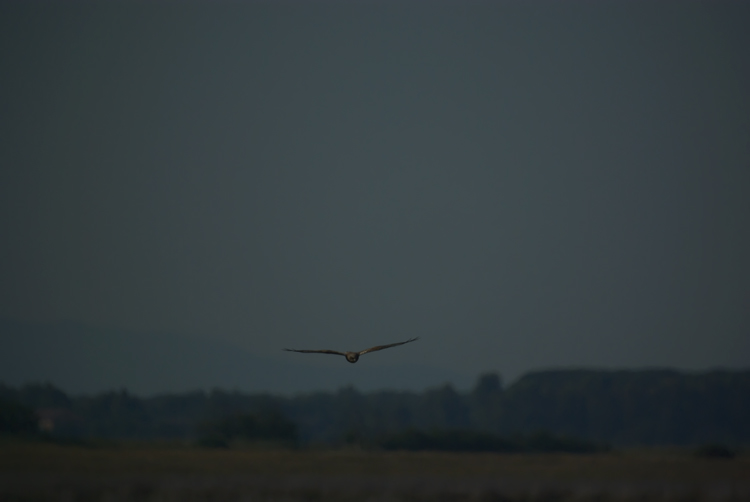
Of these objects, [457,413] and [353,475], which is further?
[457,413]

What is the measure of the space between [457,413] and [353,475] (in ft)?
145

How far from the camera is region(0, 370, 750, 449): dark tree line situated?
56469mm

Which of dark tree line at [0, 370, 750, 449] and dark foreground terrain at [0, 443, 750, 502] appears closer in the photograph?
dark foreground terrain at [0, 443, 750, 502]

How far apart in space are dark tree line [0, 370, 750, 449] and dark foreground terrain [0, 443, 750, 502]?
25.0 ft

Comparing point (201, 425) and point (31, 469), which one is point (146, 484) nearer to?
point (31, 469)

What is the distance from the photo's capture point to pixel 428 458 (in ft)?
144

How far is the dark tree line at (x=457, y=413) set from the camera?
56.5m

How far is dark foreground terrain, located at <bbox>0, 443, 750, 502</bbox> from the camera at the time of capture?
3203cm

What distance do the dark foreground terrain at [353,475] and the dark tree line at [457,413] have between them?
7634 millimetres

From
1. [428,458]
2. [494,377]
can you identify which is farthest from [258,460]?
[494,377]

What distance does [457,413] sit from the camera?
268ft

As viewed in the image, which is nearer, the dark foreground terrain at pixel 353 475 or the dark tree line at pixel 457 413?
the dark foreground terrain at pixel 353 475

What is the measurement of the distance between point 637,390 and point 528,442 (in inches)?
795

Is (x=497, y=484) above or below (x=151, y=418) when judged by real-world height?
below
